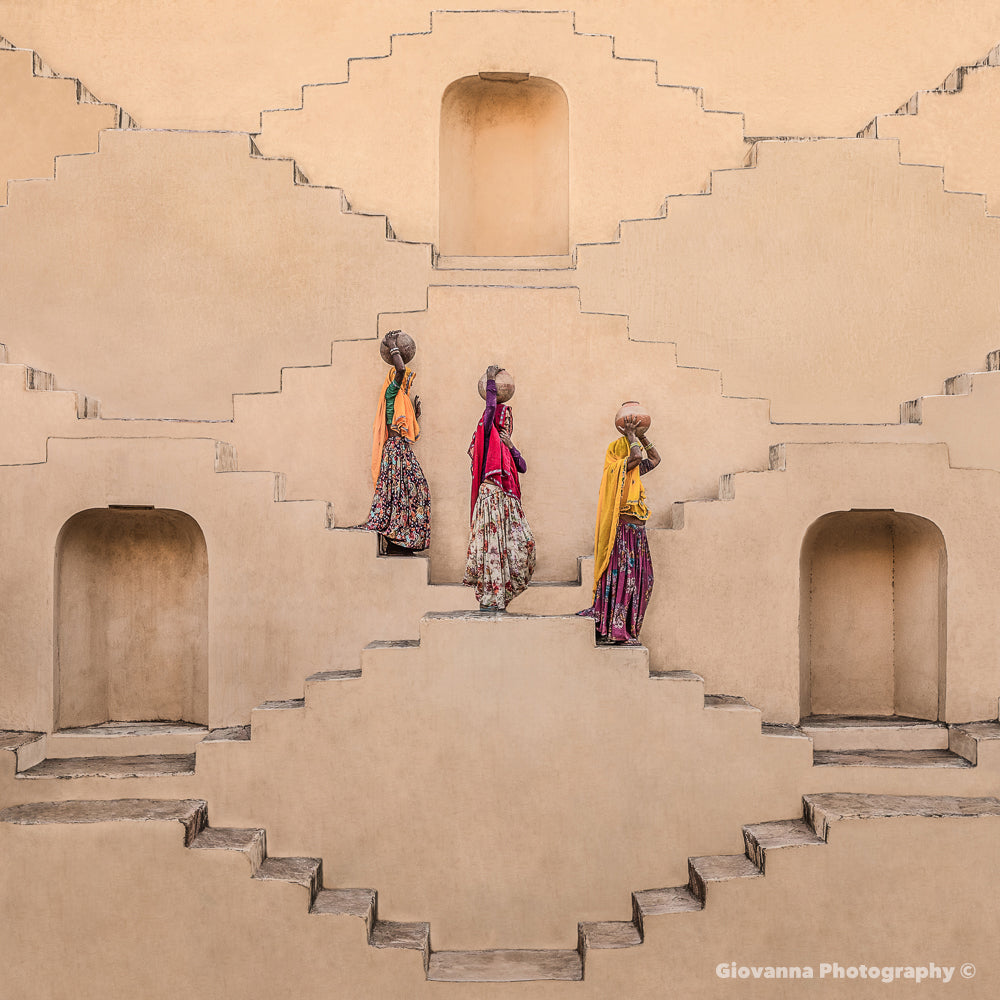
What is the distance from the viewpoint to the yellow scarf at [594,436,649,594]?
6898 millimetres

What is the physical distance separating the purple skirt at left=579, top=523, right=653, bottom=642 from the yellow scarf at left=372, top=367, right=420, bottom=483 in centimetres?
205

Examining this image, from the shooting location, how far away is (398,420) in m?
7.87

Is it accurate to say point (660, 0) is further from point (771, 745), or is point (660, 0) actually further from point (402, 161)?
point (771, 745)

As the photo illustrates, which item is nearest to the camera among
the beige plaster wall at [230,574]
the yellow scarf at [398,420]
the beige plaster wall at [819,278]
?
the beige plaster wall at [230,574]

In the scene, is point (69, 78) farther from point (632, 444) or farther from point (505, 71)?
point (632, 444)

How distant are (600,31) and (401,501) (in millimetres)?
6808

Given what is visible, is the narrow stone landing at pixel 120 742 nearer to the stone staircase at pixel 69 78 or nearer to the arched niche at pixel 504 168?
the arched niche at pixel 504 168

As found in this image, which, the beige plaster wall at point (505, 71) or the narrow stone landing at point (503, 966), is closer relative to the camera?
the narrow stone landing at point (503, 966)

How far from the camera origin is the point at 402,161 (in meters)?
10.3

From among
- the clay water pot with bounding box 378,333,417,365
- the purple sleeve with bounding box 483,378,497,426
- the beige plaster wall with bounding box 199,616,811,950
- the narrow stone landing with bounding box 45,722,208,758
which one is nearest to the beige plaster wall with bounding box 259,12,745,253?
the clay water pot with bounding box 378,333,417,365

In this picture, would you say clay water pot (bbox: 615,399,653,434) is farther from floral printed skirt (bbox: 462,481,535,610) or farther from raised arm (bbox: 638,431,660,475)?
floral printed skirt (bbox: 462,481,535,610)

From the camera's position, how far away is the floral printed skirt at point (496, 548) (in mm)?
6770

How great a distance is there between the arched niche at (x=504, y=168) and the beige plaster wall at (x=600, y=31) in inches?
46.5

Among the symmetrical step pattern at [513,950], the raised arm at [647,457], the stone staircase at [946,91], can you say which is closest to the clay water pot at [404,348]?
the raised arm at [647,457]
